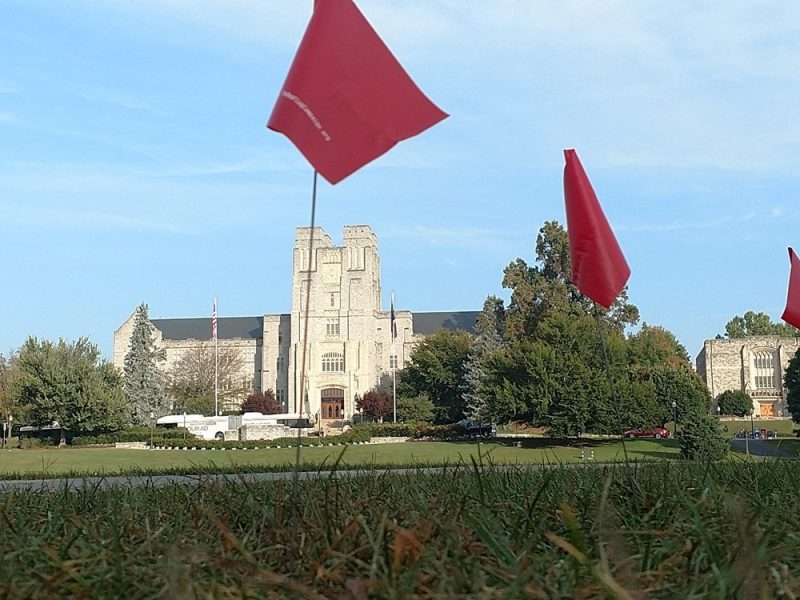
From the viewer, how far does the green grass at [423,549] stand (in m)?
1.50

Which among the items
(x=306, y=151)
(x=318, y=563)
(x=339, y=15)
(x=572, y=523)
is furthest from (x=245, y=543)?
(x=339, y=15)

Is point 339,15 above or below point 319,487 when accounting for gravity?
above

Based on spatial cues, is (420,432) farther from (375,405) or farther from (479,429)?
(375,405)

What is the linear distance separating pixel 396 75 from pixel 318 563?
4.74 ft

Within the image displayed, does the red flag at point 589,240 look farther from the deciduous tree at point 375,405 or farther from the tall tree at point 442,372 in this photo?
the deciduous tree at point 375,405

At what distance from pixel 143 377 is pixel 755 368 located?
62922mm

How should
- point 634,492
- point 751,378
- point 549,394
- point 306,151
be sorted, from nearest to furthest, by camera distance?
point 306,151, point 634,492, point 549,394, point 751,378

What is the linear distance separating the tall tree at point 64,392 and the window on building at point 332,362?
35.0m

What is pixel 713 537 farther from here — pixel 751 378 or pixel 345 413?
pixel 751 378

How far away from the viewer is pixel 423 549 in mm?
1709

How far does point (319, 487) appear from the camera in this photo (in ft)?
11.0

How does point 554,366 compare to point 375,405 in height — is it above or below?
above

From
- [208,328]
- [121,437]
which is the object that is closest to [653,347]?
[121,437]

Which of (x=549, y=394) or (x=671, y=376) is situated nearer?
(x=549, y=394)
